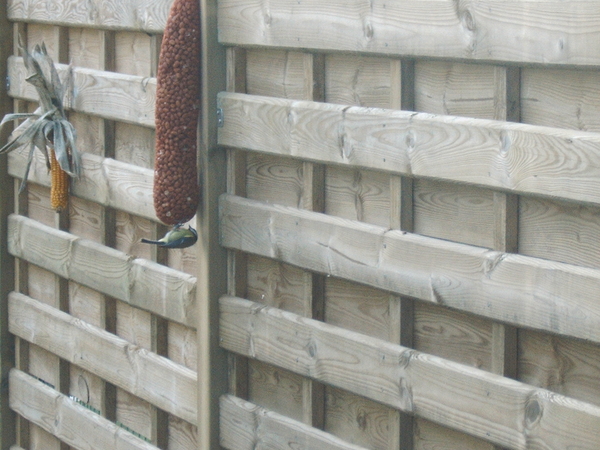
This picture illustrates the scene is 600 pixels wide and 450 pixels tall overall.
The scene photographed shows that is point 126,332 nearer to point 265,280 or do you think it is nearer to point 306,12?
point 265,280

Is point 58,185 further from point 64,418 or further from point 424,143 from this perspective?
point 424,143

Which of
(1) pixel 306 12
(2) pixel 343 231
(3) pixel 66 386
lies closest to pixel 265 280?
(2) pixel 343 231

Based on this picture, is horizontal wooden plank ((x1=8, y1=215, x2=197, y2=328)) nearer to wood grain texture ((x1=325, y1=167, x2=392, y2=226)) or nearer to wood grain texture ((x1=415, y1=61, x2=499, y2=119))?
wood grain texture ((x1=325, y1=167, x2=392, y2=226))

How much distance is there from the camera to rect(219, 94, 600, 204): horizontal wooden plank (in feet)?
6.58

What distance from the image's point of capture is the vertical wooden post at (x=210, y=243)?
→ 293 centimetres

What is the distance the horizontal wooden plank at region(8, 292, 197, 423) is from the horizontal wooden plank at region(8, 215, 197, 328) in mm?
167

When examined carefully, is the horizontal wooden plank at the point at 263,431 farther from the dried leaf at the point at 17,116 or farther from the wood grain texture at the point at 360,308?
the dried leaf at the point at 17,116

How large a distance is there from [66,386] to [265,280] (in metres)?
1.42

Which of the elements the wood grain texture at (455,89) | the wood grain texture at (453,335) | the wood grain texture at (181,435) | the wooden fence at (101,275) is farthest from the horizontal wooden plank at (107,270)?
the wood grain texture at (455,89)

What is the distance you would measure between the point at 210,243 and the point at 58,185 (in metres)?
1.00

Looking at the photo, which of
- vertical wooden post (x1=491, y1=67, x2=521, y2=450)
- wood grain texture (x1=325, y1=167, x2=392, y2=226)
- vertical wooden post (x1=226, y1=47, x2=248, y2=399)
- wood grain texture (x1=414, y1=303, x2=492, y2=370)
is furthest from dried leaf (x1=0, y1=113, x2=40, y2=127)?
vertical wooden post (x1=491, y1=67, x2=521, y2=450)

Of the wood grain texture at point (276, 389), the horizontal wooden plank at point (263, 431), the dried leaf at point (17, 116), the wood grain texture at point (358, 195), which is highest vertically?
the dried leaf at point (17, 116)

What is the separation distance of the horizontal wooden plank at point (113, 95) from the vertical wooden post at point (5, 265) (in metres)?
0.33

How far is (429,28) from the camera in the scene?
88.9 inches
